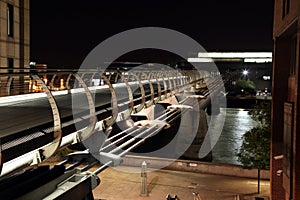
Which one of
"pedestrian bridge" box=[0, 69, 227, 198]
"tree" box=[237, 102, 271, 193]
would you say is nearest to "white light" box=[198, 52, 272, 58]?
"tree" box=[237, 102, 271, 193]

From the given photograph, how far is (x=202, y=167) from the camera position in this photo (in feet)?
60.5

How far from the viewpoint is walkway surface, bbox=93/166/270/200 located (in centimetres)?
1530

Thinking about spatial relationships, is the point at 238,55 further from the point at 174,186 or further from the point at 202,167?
the point at 174,186

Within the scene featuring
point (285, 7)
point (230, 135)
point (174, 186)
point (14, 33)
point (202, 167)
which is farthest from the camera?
point (230, 135)

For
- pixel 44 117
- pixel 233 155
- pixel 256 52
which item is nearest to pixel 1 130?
pixel 44 117

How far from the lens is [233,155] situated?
28281mm

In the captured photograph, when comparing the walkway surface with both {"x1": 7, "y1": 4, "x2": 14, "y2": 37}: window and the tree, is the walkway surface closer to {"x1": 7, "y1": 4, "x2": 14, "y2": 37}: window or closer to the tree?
the tree

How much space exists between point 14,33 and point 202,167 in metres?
10.3

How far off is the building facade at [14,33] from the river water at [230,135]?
12.9 m

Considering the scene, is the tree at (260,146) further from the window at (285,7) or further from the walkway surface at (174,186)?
the window at (285,7)

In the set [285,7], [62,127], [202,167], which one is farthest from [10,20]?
[62,127]

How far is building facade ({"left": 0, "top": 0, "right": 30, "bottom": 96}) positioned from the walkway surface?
6400 mm

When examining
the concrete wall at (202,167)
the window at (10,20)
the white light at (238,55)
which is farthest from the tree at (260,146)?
the white light at (238,55)

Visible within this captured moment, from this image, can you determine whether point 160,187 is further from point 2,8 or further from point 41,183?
point 41,183
